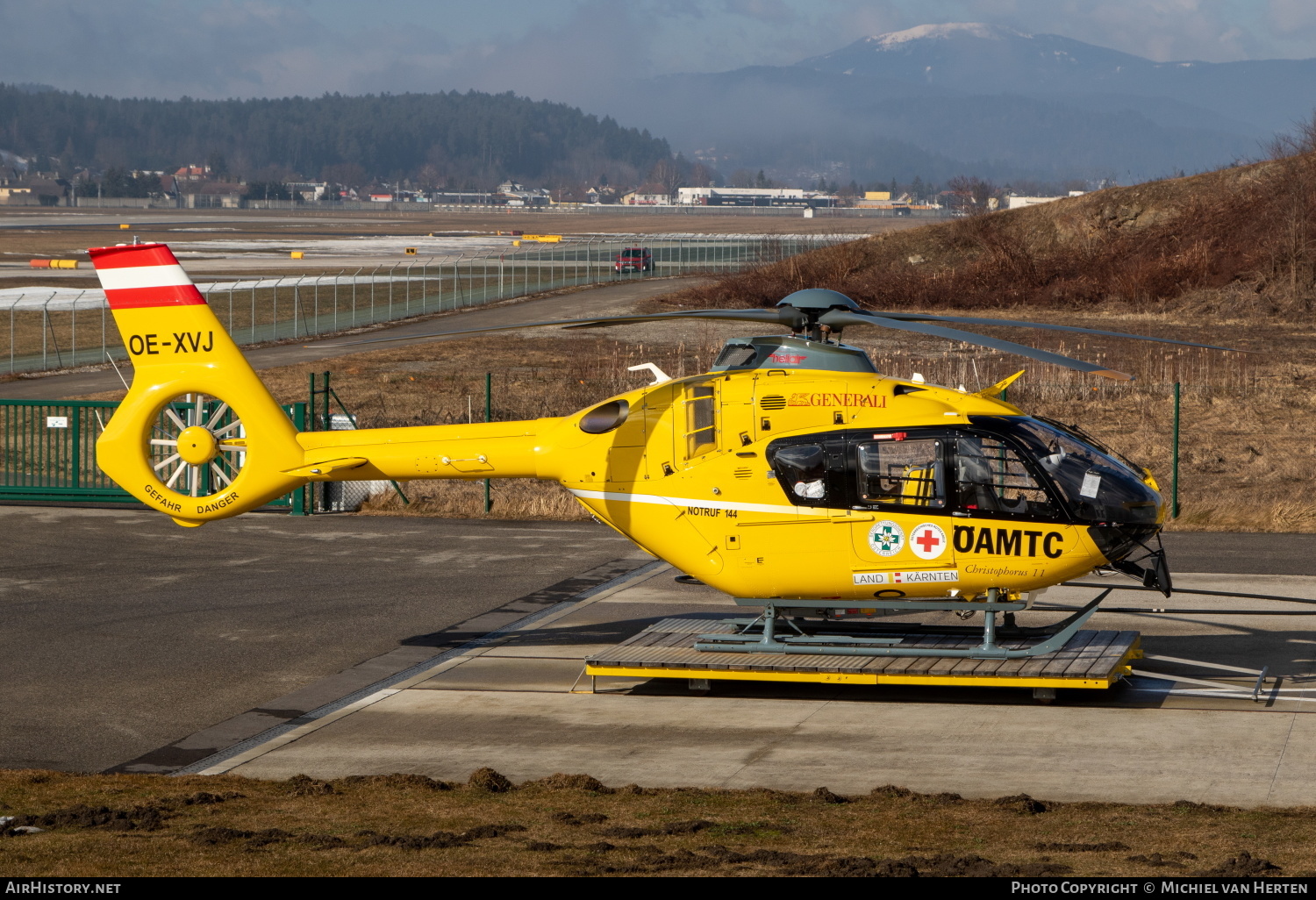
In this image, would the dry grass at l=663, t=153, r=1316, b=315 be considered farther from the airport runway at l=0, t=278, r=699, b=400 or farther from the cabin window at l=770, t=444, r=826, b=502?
the cabin window at l=770, t=444, r=826, b=502

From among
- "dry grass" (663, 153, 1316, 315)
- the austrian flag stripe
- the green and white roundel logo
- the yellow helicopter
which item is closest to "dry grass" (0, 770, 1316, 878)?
the green and white roundel logo

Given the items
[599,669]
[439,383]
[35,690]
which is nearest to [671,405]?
[599,669]

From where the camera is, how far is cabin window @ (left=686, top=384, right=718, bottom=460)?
14.4 meters

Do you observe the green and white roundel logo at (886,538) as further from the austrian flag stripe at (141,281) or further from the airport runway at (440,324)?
the airport runway at (440,324)

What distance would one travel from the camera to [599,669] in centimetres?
1398

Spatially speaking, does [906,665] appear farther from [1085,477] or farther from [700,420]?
[700,420]

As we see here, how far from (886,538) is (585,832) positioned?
216 inches

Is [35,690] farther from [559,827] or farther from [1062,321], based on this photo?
[1062,321]

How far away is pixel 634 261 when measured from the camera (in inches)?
3376

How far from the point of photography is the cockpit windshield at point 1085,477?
1343cm

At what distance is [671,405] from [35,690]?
23.5ft

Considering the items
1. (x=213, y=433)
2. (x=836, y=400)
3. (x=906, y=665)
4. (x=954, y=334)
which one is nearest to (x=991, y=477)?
(x=954, y=334)

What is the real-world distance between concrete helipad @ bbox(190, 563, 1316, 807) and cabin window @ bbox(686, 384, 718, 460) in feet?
8.20

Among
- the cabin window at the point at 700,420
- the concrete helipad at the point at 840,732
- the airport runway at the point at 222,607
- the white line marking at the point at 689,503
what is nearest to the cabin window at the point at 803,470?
the white line marking at the point at 689,503
